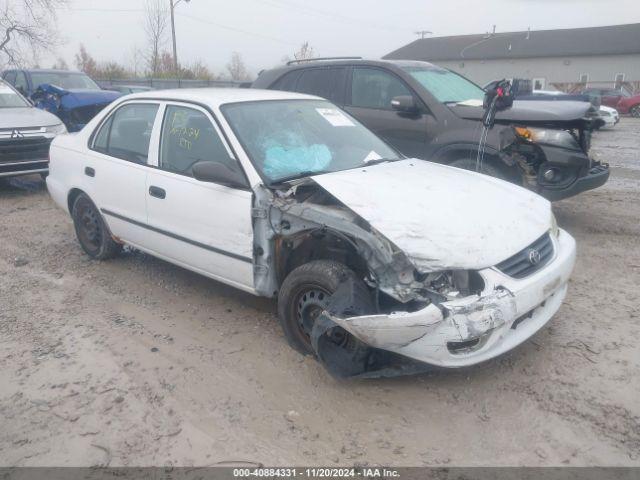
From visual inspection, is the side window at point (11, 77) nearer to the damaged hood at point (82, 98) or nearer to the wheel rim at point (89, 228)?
the damaged hood at point (82, 98)

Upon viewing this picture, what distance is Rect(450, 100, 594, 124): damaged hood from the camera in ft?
17.0

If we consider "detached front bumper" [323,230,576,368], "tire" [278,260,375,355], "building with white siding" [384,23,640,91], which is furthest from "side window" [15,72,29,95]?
"building with white siding" [384,23,640,91]

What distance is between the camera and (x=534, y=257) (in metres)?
3.11

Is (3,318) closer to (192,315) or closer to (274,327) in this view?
(192,315)

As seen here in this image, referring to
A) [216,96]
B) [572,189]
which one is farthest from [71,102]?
→ [572,189]

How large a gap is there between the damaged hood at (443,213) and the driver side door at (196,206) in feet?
2.26

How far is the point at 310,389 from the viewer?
3.16 meters

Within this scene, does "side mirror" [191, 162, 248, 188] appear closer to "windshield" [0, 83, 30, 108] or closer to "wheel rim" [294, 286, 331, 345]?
"wheel rim" [294, 286, 331, 345]

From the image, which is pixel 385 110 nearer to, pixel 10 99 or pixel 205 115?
pixel 205 115

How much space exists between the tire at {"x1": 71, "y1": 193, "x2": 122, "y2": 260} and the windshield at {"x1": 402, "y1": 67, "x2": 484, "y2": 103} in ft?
11.8

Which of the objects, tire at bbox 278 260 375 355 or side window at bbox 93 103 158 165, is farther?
side window at bbox 93 103 158 165

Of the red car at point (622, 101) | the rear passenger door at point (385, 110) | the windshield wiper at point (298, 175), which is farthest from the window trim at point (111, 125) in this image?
the red car at point (622, 101)

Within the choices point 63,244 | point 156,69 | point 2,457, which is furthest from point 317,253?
point 156,69

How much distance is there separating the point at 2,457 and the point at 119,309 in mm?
1677
